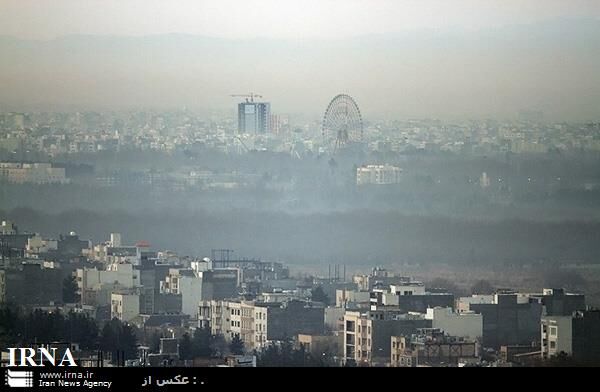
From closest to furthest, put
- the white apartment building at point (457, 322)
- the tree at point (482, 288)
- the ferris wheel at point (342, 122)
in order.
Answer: the white apartment building at point (457, 322)
the ferris wheel at point (342, 122)
the tree at point (482, 288)

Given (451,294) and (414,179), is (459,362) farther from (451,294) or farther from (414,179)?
(414,179)

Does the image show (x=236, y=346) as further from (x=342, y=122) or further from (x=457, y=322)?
(x=342, y=122)

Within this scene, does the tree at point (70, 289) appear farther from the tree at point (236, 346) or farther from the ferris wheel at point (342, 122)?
the ferris wheel at point (342, 122)

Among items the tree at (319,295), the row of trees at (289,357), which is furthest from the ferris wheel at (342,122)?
the row of trees at (289,357)

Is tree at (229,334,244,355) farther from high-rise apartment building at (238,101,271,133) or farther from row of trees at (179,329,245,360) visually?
high-rise apartment building at (238,101,271,133)

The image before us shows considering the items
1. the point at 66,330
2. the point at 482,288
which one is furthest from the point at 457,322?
the point at 66,330

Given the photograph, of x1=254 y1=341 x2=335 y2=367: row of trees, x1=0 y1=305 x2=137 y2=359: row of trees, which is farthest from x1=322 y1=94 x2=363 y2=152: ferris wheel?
x1=0 y1=305 x2=137 y2=359: row of trees
